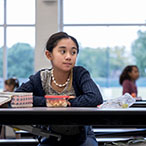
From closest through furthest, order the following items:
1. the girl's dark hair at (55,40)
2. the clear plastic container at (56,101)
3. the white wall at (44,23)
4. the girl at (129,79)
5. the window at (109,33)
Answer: the clear plastic container at (56,101), the girl's dark hair at (55,40), the girl at (129,79), the white wall at (44,23), the window at (109,33)

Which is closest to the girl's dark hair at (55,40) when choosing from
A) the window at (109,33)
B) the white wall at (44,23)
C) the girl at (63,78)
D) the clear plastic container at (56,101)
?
the girl at (63,78)

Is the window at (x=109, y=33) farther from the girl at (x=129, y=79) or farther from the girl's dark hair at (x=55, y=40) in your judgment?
the girl's dark hair at (x=55, y=40)

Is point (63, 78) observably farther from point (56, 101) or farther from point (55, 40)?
point (56, 101)

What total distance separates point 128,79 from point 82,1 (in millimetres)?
2629

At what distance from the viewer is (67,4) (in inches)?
296

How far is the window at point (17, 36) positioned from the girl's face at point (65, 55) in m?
5.89

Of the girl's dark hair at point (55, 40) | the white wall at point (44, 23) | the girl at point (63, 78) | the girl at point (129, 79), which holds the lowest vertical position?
the girl at point (129, 79)

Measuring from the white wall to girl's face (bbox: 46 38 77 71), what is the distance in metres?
5.30

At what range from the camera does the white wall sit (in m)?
6.94

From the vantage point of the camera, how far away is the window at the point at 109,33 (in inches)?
290

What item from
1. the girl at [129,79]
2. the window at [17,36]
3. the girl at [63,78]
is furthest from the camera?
the window at [17,36]

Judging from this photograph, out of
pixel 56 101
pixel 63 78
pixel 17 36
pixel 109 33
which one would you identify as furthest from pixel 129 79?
pixel 56 101

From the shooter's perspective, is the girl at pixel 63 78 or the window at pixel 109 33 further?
the window at pixel 109 33

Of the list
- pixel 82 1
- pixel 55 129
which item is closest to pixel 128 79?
pixel 82 1
